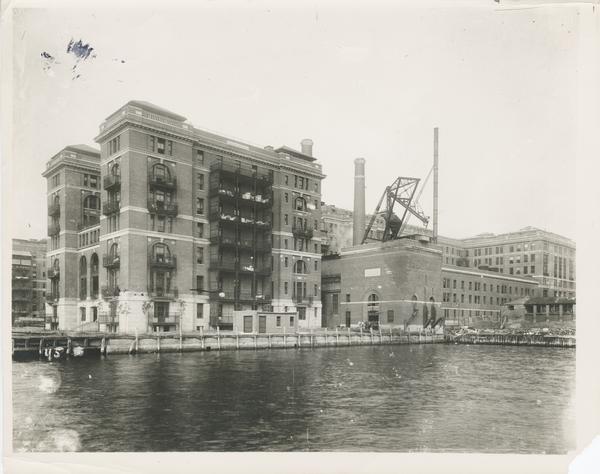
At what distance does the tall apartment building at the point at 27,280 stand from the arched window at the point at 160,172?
1048cm

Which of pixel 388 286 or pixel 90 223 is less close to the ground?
pixel 90 223

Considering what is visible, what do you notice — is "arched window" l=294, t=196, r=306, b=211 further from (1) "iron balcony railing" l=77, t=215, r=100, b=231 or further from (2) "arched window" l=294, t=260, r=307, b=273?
(1) "iron balcony railing" l=77, t=215, r=100, b=231

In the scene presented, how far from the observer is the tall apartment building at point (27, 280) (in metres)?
14.0

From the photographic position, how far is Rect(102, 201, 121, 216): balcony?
35188 mm

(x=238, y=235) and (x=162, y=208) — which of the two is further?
(x=238, y=235)

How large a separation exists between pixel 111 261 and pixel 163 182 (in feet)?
21.2

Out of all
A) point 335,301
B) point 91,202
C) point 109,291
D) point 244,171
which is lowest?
point 335,301

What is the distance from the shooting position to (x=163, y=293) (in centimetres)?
3597

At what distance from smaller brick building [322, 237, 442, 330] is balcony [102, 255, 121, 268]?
18.1m

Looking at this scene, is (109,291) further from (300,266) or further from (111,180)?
(300,266)

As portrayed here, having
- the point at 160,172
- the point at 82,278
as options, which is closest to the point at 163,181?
the point at 160,172

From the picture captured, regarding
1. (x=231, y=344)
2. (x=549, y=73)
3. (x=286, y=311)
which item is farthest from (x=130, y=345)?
(x=549, y=73)

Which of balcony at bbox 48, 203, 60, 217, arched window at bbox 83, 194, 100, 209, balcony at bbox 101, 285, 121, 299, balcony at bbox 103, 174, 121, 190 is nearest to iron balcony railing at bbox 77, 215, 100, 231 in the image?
arched window at bbox 83, 194, 100, 209

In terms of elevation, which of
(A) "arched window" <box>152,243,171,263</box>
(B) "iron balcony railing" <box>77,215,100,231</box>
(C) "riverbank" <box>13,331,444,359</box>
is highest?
(B) "iron balcony railing" <box>77,215,100,231</box>
